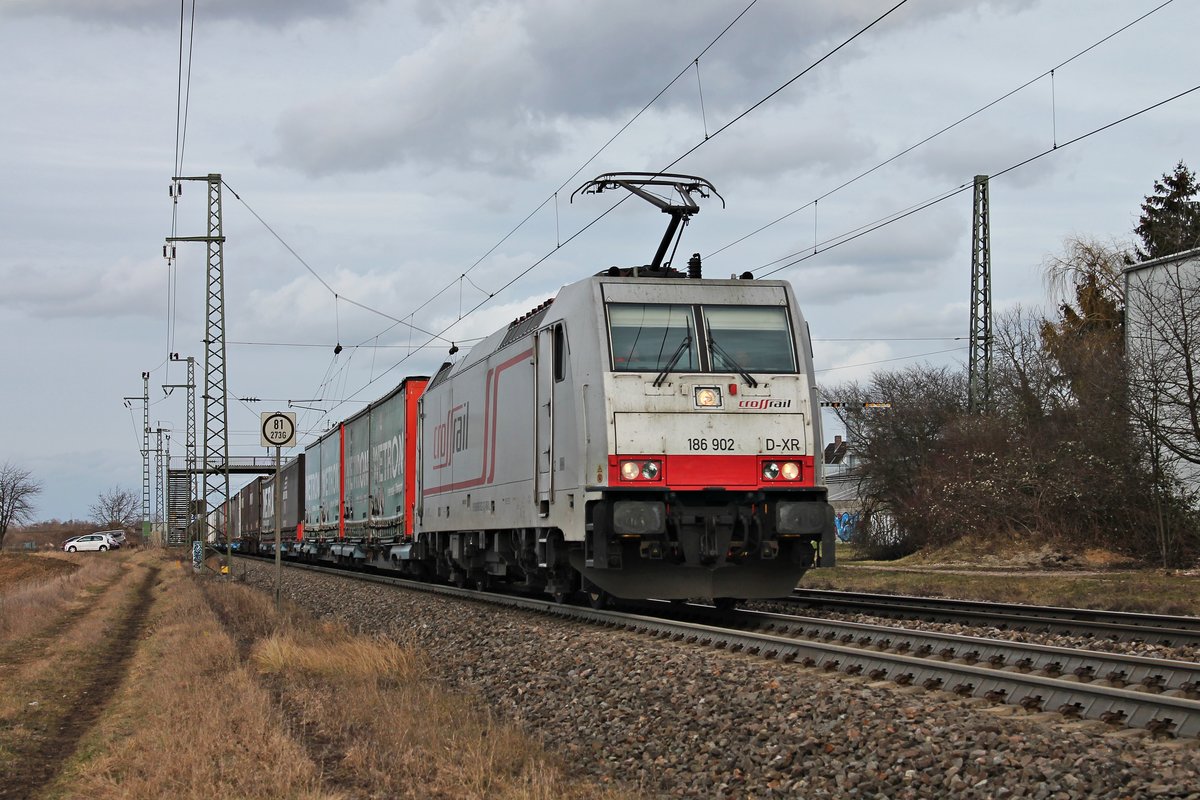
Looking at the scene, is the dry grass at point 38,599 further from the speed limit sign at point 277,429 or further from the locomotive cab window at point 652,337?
the locomotive cab window at point 652,337

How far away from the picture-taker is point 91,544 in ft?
291

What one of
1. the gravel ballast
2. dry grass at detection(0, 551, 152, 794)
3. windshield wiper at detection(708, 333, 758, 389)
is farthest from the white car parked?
the gravel ballast

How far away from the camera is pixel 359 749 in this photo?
7648 mm

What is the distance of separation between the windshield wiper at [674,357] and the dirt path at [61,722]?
623cm

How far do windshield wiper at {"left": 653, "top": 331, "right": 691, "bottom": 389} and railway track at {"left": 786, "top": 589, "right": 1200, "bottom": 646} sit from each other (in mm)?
3815

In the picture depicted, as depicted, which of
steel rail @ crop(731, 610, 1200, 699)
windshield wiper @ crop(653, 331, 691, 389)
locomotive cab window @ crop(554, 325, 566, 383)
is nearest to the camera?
steel rail @ crop(731, 610, 1200, 699)

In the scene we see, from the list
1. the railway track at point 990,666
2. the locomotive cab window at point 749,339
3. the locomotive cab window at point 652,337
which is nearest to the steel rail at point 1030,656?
the railway track at point 990,666

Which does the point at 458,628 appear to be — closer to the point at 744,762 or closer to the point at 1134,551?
the point at 744,762

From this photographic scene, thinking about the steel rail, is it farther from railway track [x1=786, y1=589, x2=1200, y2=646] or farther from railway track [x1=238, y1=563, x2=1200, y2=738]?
railway track [x1=786, y1=589, x2=1200, y2=646]

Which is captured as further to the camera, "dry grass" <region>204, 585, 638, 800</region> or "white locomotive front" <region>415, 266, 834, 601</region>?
"white locomotive front" <region>415, 266, 834, 601</region>

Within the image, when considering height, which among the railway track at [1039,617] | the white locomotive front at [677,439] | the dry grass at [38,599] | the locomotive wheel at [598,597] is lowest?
the dry grass at [38,599]

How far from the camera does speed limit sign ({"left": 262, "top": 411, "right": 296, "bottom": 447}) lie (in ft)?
57.4

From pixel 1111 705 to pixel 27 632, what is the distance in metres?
18.1

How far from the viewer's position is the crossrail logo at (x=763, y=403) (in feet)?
41.5
